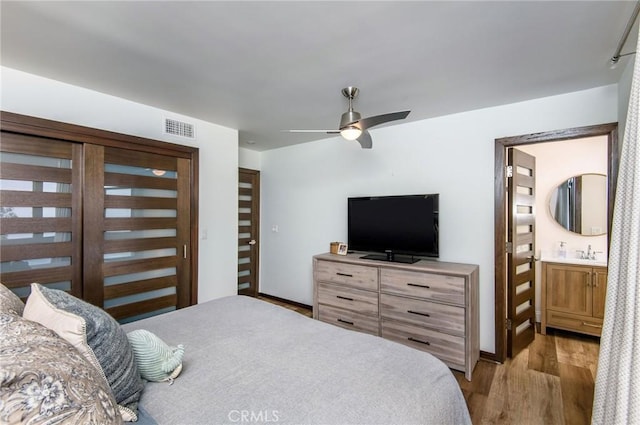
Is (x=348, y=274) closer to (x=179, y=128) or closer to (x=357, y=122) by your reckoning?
(x=357, y=122)

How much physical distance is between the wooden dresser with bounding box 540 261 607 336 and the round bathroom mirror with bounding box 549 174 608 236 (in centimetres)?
59

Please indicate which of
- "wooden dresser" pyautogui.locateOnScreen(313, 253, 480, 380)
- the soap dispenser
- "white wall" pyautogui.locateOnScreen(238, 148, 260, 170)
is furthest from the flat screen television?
"white wall" pyautogui.locateOnScreen(238, 148, 260, 170)

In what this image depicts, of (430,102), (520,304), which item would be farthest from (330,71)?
(520,304)

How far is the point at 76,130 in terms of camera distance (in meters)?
2.46

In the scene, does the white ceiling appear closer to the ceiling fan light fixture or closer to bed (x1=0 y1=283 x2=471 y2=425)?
the ceiling fan light fixture

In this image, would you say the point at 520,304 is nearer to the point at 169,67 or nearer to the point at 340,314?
the point at 340,314

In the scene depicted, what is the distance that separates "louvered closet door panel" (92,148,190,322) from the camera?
8.84 ft

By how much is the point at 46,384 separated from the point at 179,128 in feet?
10.1

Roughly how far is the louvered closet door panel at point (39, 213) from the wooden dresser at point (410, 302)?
237 cm

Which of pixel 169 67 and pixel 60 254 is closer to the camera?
pixel 169 67

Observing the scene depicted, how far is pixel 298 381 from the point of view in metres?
1.26

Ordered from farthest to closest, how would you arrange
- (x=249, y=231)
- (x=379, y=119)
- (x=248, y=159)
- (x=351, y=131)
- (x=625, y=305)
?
(x=249, y=231) < (x=248, y=159) < (x=351, y=131) < (x=379, y=119) < (x=625, y=305)

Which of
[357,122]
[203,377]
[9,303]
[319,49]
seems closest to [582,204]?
[357,122]

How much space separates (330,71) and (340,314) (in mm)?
2485
